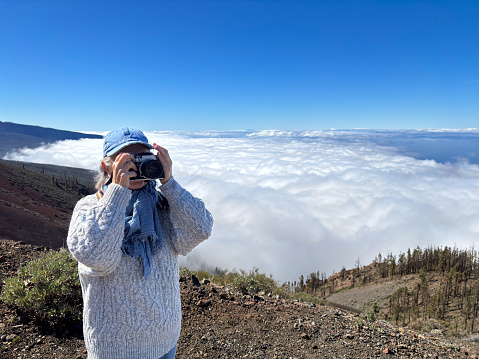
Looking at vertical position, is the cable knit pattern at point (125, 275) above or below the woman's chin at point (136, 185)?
below

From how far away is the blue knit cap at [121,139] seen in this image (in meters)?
1.41

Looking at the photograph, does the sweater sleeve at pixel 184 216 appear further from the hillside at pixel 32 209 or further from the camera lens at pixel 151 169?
the hillside at pixel 32 209

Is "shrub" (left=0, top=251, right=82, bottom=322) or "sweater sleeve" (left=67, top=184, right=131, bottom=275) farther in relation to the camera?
"shrub" (left=0, top=251, right=82, bottom=322)

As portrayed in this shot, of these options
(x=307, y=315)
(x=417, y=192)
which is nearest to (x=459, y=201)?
(x=417, y=192)

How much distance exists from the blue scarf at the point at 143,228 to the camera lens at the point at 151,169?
0.46ft

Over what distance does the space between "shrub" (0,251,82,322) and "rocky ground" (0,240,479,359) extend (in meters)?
0.15

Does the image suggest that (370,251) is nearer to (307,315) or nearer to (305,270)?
(305,270)

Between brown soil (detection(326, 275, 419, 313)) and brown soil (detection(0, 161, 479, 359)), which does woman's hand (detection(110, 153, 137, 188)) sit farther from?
brown soil (detection(326, 275, 419, 313))

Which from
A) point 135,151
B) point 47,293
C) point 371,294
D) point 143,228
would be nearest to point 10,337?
point 47,293

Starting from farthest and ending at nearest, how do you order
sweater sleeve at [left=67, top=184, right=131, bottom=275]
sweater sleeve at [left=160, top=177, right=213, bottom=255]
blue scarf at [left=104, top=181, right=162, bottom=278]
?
1. sweater sleeve at [left=160, top=177, right=213, bottom=255]
2. blue scarf at [left=104, top=181, right=162, bottom=278]
3. sweater sleeve at [left=67, top=184, right=131, bottom=275]

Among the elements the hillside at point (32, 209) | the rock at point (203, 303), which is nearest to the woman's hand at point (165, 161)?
the rock at point (203, 303)

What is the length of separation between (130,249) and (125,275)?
125 millimetres

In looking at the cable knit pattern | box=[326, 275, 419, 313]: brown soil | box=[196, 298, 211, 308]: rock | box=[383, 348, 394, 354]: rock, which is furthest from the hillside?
box=[326, 275, 419, 313]: brown soil

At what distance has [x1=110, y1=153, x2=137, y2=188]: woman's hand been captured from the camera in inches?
52.2
